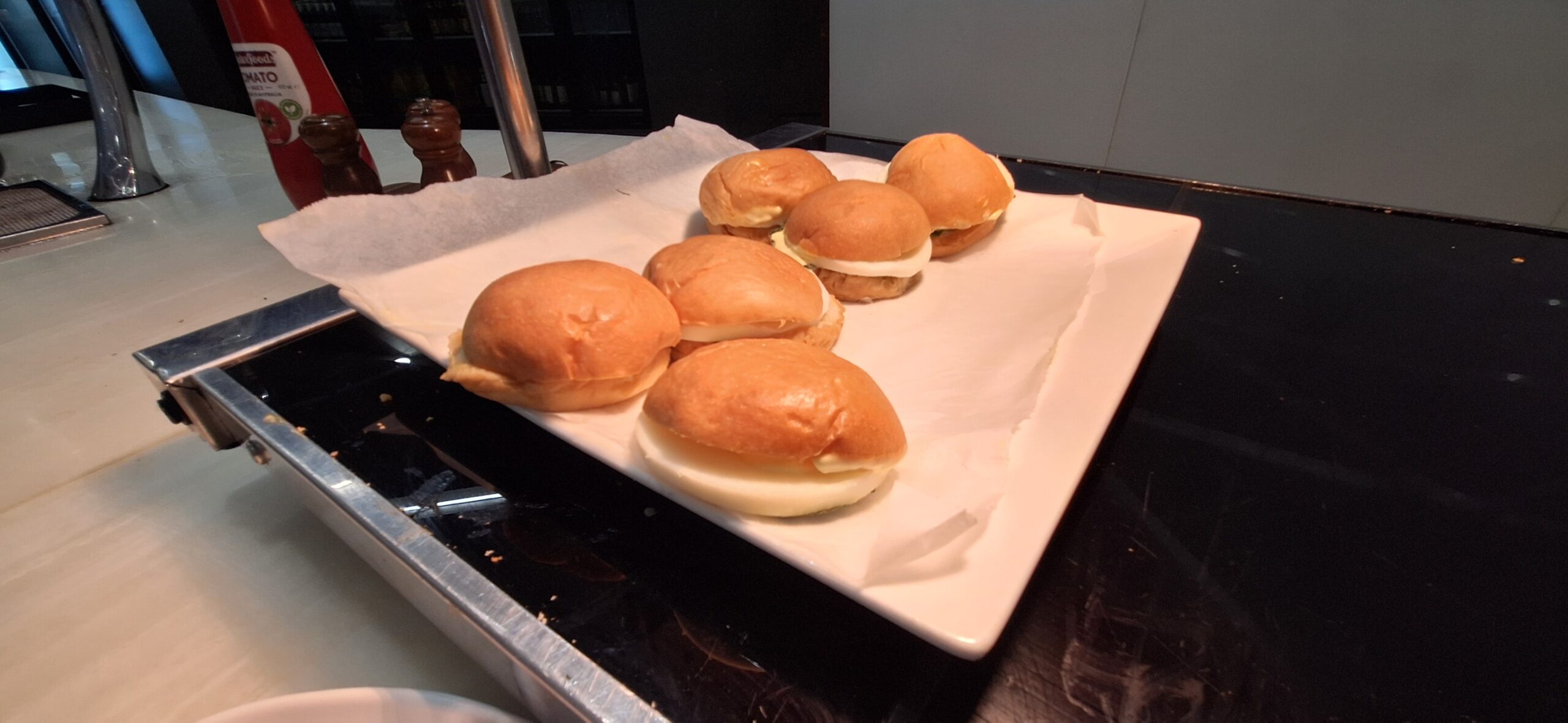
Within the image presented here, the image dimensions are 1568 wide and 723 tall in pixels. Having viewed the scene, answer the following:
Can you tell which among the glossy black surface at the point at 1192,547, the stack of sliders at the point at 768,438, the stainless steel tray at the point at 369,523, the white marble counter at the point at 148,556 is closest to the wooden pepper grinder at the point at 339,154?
the white marble counter at the point at 148,556

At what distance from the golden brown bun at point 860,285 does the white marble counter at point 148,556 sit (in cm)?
81

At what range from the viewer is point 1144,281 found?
1072 millimetres

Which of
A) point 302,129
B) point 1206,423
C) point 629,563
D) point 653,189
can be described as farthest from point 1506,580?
point 302,129

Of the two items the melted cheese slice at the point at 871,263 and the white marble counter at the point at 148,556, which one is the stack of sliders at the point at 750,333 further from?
the white marble counter at the point at 148,556

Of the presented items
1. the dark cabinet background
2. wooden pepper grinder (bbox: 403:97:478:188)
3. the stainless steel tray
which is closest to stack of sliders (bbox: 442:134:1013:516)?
the stainless steel tray

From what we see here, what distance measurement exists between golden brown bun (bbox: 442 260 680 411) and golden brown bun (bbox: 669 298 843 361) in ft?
0.22

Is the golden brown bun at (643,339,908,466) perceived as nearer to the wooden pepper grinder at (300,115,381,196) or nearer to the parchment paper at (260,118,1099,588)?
the parchment paper at (260,118,1099,588)

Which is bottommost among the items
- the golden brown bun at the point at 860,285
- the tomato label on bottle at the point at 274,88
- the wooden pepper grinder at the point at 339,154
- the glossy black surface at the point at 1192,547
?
the glossy black surface at the point at 1192,547

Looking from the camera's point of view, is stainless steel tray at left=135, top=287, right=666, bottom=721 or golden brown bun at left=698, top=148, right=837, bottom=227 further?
golden brown bun at left=698, top=148, right=837, bottom=227

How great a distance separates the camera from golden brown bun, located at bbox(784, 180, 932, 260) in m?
1.17

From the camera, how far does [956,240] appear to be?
131 centimetres

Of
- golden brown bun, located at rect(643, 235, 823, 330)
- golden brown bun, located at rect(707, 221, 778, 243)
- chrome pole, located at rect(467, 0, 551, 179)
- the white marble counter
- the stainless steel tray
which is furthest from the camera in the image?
golden brown bun, located at rect(707, 221, 778, 243)

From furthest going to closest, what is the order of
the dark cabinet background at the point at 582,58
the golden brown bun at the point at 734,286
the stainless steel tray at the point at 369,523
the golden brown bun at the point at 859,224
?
the dark cabinet background at the point at 582,58
the golden brown bun at the point at 859,224
the golden brown bun at the point at 734,286
the stainless steel tray at the point at 369,523

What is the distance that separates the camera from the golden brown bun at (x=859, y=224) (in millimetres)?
1166
